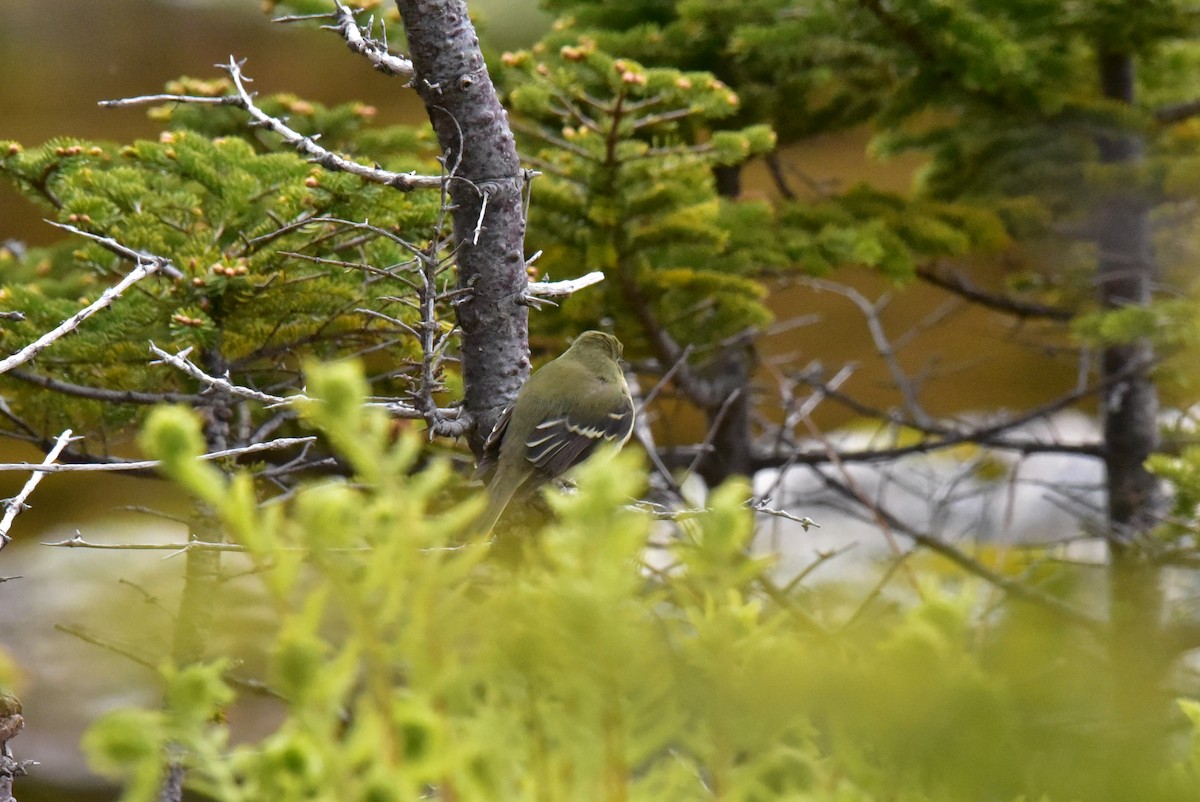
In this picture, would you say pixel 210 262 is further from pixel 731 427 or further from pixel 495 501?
pixel 731 427

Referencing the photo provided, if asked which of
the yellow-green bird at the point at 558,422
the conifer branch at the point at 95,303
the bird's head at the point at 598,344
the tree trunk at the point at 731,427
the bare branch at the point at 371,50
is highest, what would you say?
the bare branch at the point at 371,50

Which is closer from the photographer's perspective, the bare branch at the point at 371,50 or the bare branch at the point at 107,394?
the bare branch at the point at 371,50

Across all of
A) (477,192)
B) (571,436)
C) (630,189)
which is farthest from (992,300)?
(477,192)

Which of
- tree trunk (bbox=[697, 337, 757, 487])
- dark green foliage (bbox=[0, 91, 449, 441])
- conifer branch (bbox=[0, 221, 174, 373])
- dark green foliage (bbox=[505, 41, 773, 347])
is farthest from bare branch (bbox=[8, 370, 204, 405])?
tree trunk (bbox=[697, 337, 757, 487])

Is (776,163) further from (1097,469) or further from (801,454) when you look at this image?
(1097,469)

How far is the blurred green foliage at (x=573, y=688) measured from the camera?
25.7 inches

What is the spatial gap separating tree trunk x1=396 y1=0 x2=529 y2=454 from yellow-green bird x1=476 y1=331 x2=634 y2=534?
86mm

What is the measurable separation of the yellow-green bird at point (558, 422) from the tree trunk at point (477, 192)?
0.09m

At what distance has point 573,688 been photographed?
74cm

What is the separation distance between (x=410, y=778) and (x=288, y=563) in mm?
142

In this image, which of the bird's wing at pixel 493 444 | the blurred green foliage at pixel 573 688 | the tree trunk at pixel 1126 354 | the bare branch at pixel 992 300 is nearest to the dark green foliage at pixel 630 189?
the bare branch at pixel 992 300

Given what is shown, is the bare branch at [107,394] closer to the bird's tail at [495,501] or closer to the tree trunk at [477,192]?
the bird's tail at [495,501]

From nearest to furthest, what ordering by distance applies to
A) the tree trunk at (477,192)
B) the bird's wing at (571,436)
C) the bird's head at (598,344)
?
the tree trunk at (477,192)
the bird's wing at (571,436)
the bird's head at (598,344)

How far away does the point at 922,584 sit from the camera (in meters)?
0.83
